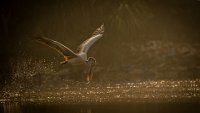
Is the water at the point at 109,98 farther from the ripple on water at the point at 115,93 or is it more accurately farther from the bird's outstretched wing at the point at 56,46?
the bird's outstretched wing at the point at 56,46

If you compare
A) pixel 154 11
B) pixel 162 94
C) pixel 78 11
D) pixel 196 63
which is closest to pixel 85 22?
pixel 78 11

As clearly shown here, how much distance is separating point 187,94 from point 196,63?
17.7ft

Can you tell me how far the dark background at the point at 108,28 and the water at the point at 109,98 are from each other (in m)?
3.61

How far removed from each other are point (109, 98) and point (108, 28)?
9.42m

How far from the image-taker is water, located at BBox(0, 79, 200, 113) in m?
28.9

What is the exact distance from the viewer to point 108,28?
38.9 meters

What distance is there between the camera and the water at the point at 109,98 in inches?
1139

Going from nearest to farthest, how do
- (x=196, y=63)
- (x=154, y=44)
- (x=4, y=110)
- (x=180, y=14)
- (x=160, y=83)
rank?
(x=4, y=110) < (x=160, y=83) < (x=196, y=63) < (x=154, y=44) < (x=180, y=14)

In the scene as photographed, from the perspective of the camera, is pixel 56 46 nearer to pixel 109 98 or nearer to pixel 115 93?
pixel 109 98

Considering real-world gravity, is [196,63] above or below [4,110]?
above

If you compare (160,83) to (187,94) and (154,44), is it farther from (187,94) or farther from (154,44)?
(154,44)

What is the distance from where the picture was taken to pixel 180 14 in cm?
4072

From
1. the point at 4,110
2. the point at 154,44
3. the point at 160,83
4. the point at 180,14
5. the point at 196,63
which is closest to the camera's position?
the point at 4,110

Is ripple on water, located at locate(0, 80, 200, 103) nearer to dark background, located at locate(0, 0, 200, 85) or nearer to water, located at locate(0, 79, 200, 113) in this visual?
water, located at locate(0, 79, 200, 113)
